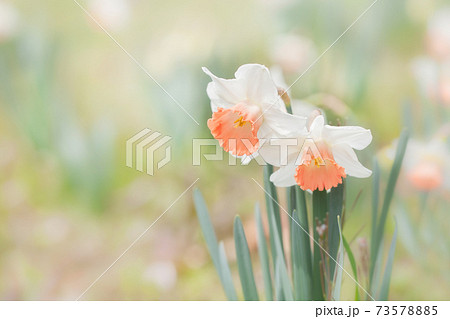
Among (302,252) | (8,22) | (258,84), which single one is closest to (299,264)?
(302,252)

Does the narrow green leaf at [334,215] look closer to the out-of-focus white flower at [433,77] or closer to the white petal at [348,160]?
the white petal at [348,160]

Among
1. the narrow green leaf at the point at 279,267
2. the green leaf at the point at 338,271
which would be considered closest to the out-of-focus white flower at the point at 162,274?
the narrow green leaf at the point at 279,267

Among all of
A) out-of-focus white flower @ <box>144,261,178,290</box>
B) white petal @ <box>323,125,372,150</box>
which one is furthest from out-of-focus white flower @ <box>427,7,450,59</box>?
out-of-focus white flower @ <box>144,261,178,290</box>

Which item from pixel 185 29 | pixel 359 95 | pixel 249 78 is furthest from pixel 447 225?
pixel 185 29

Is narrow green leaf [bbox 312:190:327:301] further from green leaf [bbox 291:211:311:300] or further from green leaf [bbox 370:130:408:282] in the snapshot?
green leaf [bbox 370:130:408:282]

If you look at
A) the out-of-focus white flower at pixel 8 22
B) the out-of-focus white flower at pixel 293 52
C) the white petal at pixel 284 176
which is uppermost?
the out-of-focus white flower at pixel 8 22

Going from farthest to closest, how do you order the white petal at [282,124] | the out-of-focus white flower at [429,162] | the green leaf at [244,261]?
the out-of-focus white flower at [429,162] → the green leaf at [244,261] → the white petal at [282,124]

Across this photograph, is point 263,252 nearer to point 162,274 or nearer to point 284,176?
point 284,176
